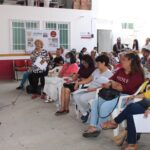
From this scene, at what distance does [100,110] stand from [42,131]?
94 centimetres

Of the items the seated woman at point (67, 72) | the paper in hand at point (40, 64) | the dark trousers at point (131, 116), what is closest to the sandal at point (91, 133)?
the dark trousers at point (131, 116)

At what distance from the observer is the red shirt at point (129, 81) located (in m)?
3.81

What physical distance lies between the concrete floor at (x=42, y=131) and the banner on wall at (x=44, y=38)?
4437 mm

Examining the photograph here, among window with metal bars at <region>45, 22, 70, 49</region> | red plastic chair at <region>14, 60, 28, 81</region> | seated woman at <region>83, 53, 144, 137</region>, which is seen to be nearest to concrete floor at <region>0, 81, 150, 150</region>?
seated woman at <region>83, 53, 144, 137</region>

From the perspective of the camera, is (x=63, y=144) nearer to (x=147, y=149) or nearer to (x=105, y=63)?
(x=147, y=149)

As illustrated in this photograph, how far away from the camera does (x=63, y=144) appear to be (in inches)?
146

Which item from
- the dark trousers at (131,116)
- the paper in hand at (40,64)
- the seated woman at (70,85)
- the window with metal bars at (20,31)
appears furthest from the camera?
the window with metal bars at (20,31)

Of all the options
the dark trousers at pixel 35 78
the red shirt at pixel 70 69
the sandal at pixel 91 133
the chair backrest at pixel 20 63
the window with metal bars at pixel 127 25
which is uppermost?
the window with metal bars at pixel 127 25

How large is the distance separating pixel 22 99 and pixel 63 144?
310cm

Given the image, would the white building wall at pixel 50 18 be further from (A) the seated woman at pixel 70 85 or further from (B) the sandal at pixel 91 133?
(B) the sandal at pixel 91 133

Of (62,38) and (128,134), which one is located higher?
(62,38)

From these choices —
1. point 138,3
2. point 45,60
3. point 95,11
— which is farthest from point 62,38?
point 138,3

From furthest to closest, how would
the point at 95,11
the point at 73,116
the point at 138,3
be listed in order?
the point at 138,3 < the point at 95,11 < the point at 73,116

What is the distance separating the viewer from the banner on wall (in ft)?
33.2
